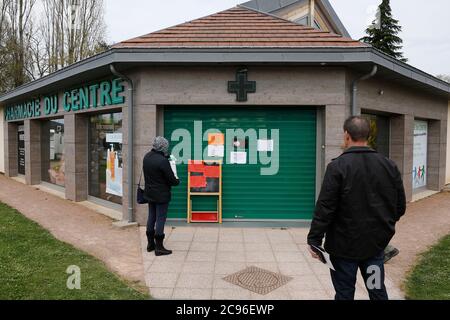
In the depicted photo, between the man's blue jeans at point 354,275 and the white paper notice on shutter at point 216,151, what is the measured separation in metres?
4.44

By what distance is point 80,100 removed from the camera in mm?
8680

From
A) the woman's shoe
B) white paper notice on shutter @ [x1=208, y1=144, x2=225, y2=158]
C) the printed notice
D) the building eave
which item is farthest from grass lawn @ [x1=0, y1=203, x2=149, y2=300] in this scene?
the building eave

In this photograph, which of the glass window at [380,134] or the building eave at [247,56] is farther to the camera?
the glass window at [380,134]

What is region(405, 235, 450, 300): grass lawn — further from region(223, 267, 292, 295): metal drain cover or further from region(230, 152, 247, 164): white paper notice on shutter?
region(230, 152, 247, 164): white paper notice on shutter

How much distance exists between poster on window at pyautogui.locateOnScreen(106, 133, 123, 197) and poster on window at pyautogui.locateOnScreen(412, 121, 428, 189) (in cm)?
904

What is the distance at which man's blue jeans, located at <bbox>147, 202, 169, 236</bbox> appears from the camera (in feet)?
16.2

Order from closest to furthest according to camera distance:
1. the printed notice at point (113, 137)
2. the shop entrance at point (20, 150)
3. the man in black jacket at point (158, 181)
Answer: the man in black jacket at point (158, 181)
the printed notice at point (113, 137)
the shop entrance at point (20, 150)

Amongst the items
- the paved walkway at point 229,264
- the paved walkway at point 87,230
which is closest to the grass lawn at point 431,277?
the paved walkway at point 229,264

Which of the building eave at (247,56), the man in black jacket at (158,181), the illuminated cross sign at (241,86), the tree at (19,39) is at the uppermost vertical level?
the tree at (19,39)

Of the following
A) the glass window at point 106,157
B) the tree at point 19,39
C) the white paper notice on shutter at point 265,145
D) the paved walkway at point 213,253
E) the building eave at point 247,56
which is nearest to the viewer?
the paved walkway at point 213,253

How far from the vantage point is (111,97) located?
739 centimetres

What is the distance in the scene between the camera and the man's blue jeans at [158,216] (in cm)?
494

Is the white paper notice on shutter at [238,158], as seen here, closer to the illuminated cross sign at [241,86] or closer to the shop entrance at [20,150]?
the illuminated cross sign at [241,86]

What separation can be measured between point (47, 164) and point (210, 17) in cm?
848
